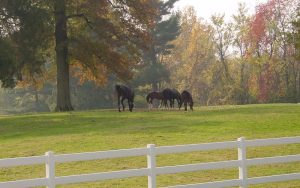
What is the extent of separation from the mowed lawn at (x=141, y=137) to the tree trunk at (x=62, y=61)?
8952mm

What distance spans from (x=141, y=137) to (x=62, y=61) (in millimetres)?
23355

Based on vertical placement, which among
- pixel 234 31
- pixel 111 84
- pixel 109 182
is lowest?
pixel 109 182

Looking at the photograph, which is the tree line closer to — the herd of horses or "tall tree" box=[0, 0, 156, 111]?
"tall tree" box=[0, 0, 156, 111]

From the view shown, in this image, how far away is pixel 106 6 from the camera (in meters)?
43.4

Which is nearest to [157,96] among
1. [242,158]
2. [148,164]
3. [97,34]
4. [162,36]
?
[97,34]

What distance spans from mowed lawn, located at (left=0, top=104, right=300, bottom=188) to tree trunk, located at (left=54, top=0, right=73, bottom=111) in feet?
29.4

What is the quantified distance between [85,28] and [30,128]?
19.3m

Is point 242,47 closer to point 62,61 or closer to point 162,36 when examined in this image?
point 162,36

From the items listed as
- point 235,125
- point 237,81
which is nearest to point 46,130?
point 235,125

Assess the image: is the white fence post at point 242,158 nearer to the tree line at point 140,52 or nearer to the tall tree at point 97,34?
the tree line at point 140,52

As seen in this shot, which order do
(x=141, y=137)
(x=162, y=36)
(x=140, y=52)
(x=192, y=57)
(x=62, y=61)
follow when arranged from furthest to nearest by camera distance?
1. (x=192, y=57)
2. (x=162, y=36)
3. (x=140, y=52)
4. (x=62, y=61)
5. (x=141, y=137)

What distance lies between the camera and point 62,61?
44.2 metres

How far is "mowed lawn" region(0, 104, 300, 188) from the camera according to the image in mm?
16250

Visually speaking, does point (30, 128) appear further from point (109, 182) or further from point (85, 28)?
point (85, 28)
